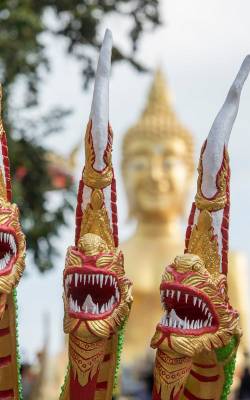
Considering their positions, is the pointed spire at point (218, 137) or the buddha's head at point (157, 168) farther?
the buddha's head at point (157, 168)

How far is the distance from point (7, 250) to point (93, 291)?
0.48m

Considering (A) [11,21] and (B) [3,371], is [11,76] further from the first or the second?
(B) [3,371]

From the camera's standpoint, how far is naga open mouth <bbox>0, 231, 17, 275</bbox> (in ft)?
25.6

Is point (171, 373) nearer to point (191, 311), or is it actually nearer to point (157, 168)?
point (191, 311)

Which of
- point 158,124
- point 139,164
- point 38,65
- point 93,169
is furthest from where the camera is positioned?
point 158,124

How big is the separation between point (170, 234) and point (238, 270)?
1251mm

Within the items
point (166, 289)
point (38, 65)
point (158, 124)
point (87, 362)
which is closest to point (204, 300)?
point (166, 289)

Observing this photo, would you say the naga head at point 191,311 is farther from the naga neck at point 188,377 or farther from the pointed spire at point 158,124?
the pointed spire at point 158,124

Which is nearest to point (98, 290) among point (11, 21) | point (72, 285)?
point (72, 285)

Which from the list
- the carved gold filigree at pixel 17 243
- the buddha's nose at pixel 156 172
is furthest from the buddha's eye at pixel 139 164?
the carved gold filigree at pixel 17 243

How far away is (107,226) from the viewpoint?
8031mm

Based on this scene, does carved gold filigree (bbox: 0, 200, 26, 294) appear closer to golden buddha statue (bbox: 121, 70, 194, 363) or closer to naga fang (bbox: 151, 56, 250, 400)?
naga fang (bbox: 151, 56, 250, 400)

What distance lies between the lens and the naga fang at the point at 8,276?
307 inches

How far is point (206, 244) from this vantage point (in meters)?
7.93
